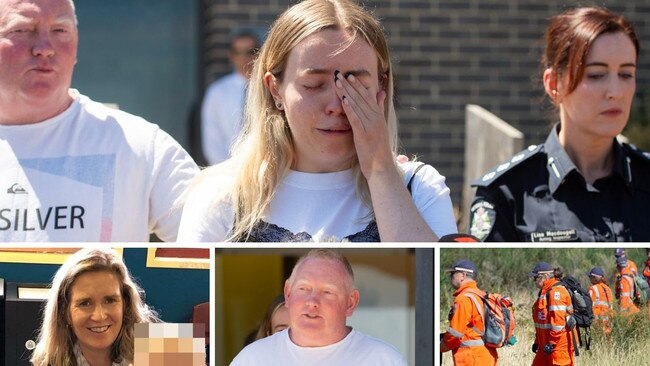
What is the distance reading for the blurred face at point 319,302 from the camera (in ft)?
8.19

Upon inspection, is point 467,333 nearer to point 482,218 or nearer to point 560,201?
point 482,218

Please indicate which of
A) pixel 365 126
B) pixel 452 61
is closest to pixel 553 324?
pixel 365 126

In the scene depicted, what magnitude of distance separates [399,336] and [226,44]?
261 inches

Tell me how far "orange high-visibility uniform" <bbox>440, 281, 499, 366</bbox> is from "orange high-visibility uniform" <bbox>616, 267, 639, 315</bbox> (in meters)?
0.29

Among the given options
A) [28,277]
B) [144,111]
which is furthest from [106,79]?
[28,277]

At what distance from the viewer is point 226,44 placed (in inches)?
352

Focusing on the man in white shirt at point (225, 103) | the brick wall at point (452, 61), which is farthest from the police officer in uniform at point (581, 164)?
the brick wall at point (452, 61)

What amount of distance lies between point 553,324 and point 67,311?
1.01m

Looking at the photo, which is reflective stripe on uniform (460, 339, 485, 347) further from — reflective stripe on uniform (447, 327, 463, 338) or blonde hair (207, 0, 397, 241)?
blonde hair (207, 0, 397, 241)

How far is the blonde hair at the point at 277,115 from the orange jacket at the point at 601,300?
2.62 ft

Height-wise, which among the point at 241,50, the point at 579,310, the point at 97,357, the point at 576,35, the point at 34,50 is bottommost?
the point at 97,357

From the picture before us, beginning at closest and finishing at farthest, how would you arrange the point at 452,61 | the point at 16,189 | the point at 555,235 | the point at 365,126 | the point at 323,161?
1. the point at 365,126
2. the point at 323,161
3. the point at 16,189
4. the point at 555,235
5. the point at 452,61

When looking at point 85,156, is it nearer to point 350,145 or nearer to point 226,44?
point 350,145

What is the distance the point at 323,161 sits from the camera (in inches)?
130
